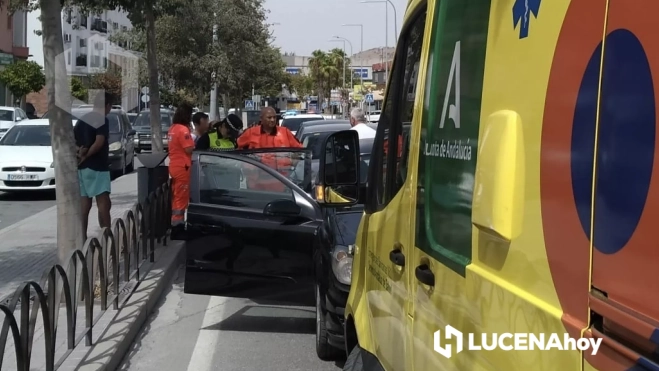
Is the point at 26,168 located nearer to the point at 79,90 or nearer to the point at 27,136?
the point at 27,136

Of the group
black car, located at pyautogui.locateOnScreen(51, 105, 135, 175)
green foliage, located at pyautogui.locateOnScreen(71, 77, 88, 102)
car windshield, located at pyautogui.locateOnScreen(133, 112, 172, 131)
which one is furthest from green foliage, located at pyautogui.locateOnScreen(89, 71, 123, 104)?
black car, located at pyautogui.locateOnScreen(51, 105, 135, 175)

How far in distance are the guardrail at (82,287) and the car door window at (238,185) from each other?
93 centimetres

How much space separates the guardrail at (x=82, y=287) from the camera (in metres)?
4.79

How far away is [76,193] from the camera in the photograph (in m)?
7.63

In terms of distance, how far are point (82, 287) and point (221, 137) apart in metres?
5.90

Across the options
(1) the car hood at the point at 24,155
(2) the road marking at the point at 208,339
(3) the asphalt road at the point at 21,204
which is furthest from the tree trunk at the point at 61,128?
(1) the car hood at the point at 24,155

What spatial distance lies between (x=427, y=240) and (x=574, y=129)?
1177 millimetres

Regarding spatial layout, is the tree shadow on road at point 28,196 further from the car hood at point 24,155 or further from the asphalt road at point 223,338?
the asphalt road at point 223,338

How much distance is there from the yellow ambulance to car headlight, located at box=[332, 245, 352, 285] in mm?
2676

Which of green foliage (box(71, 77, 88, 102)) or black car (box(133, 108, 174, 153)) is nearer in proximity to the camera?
black car (box(133, 108, 174, 153))

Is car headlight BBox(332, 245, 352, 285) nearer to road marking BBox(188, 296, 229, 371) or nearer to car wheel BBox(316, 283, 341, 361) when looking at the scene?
car wheel BBox(316, 283, 341, 361)

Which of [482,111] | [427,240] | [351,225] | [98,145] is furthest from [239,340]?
[482,111]

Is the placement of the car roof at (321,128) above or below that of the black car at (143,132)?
above

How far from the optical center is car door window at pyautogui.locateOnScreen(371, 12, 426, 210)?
3.45 meters
